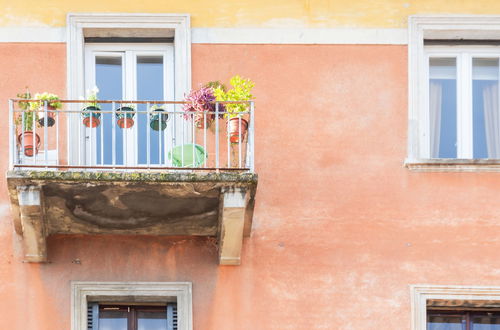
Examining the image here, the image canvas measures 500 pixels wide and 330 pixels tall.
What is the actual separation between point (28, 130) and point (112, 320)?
2.14 m

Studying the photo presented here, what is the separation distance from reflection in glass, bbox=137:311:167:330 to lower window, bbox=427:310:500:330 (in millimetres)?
2751

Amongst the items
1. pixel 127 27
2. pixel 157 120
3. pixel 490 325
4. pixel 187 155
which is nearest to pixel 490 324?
pixel 490 325

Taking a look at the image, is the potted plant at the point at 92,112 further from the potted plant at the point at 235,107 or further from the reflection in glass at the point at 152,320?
the reflection in glass at the point at 152,320

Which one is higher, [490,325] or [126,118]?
[126,118]

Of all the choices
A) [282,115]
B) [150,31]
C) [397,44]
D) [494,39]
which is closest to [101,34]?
[150,31]

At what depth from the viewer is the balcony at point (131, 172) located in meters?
15.2

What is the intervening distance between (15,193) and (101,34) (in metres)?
2.46

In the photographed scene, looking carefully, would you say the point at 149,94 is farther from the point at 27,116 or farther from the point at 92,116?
the point at 27,116

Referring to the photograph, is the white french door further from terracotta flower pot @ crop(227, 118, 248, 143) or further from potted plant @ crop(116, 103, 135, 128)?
terracotta flower pot @ crop(227, 118, 248, 143)

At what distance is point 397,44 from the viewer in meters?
16.8

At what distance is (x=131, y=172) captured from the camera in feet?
49.7

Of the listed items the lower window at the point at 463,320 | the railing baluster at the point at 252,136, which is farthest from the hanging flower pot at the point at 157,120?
the lower window at the point at 463,320

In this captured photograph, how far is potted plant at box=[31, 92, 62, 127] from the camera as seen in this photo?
51.4 feet

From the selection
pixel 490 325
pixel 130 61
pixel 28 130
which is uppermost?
pixel 130 61
